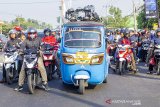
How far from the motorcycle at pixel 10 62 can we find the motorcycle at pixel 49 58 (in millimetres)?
977

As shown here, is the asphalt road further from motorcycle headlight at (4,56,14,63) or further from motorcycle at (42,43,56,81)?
motorcycle headlight at (4,56,14,63)

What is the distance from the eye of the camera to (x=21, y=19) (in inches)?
4129

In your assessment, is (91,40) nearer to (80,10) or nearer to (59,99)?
(59,99)

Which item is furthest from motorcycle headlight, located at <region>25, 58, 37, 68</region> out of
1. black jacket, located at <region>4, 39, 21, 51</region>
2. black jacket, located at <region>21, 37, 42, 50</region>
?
black jacket, located at <region>4, 39, 21, 51</region>

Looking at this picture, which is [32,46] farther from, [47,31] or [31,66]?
[47,31]

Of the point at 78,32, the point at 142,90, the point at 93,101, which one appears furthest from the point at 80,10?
the point at 93,101

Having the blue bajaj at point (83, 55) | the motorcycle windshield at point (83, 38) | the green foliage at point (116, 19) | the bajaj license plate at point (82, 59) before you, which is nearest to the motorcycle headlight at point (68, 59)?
the blue bajaj at point (83, 55)

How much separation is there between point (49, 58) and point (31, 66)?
225cm

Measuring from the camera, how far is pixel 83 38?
10.4 m

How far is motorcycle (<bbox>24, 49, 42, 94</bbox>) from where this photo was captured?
9797mm

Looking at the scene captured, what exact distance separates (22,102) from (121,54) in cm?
554

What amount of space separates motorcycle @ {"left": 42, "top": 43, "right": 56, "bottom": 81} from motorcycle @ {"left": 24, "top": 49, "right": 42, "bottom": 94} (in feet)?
5.85

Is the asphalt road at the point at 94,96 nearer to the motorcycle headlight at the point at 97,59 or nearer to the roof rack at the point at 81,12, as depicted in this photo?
the motorcycle headlight at the point at 97,59

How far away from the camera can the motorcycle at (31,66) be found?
9.80m
